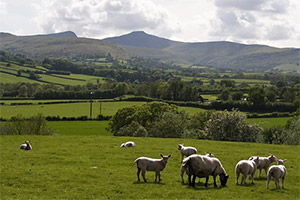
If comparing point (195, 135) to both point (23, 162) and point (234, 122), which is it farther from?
point (23, 162)

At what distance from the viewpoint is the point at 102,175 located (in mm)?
22172

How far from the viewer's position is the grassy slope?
717 inches

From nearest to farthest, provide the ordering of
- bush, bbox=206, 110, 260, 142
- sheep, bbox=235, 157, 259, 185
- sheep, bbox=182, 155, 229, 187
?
sheep, bbox=182, 155, 229, 187 < sheep, bbox=235, 157, 259, 185 < bush, bbox=206, 110, 260, 142

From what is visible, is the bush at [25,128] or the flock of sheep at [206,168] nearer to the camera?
the flock of sheep at [206,168]

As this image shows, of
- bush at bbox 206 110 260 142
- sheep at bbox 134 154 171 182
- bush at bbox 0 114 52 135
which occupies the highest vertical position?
sheep at bbox 134 154 171 182

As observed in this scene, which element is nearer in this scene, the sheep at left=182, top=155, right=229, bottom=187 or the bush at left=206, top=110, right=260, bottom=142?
the sheep at left=182, top=155, right=229, bottom=187

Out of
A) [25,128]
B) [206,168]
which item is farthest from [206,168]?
[25,128]

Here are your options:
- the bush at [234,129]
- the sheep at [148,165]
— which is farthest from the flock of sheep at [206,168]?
the bush at [234,129]

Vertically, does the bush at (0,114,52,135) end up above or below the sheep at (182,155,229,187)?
below

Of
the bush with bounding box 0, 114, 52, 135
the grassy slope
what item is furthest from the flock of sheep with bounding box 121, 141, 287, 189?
the bush with bounding box 0, 114, 52, 135

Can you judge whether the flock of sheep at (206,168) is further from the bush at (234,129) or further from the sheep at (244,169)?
the bush at (234,129)

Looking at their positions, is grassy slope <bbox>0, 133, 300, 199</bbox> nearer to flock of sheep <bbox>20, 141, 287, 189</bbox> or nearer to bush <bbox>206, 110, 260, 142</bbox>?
flock of sheep <bbox>20, 141, 287, 189</bbox>

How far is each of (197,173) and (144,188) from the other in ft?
10.5

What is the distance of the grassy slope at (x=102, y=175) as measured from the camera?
18.2 meters
